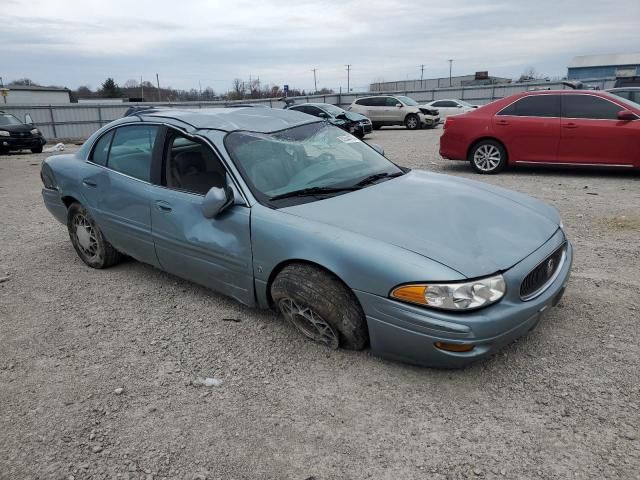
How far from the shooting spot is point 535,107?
8203 mm

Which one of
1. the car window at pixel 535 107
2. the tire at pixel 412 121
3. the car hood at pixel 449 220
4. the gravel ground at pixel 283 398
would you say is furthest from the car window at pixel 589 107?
the tire at pixel 412 121

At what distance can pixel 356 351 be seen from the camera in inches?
119

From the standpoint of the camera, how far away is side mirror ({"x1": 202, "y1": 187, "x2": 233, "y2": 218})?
3.15 metres

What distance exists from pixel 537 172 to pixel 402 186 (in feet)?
21.2

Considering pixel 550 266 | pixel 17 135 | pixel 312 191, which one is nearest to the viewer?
pixel 550 266

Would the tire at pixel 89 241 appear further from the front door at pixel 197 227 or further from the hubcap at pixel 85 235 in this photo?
the front door at pixel 197 227

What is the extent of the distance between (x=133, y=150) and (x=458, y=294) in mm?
3004

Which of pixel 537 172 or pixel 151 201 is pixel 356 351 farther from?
pixel 537 172

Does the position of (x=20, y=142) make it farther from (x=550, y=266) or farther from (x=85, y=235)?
(x=550, y=266)

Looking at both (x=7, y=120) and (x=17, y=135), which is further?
(x=7, y=120)

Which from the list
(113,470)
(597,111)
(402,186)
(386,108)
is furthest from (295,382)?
(386,108)

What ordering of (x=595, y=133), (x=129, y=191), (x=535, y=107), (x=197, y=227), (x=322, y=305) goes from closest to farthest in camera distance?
(x=322, y=305) < (x=197, y=227) < (x=129, y=191) < (x=595, y=133) < (x=535, y=107)

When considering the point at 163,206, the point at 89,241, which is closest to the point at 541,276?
the point at 163,206

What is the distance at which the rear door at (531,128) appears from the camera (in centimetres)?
806
